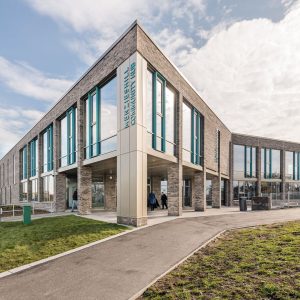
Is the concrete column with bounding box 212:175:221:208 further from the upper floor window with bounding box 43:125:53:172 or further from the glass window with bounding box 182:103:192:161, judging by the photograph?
the upper floor window with bounding box 43:125:53:172

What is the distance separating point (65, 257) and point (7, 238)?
4.74m

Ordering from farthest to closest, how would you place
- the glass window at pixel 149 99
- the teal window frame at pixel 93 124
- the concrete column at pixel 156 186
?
the concrete column at pixel 156 186
the teal window frame at pixel 93 124
the glass window at pixel 149 99

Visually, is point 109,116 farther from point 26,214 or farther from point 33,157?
point 33,157

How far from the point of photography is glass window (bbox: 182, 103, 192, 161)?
19539 millimetres

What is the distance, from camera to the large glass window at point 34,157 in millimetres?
31875

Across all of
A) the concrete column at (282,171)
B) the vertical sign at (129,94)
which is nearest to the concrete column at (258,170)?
the concrete column at (282,171)

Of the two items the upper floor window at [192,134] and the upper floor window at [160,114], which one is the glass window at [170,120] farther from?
the upper floor window at [192,134]

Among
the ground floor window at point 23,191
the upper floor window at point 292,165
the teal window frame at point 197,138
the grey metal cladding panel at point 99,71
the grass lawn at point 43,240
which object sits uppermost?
the grey metal cladding panel at point 99,71

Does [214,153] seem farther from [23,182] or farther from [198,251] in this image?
[23,182]

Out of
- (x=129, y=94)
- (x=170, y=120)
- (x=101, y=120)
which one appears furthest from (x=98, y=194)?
(x=129, y=94)

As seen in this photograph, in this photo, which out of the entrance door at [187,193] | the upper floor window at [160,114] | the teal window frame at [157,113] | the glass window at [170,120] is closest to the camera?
the upper floor window at [160,114]

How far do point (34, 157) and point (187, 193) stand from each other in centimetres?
1762

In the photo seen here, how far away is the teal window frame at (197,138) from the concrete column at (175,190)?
3358mm

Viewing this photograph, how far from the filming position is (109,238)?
34.7 ft
